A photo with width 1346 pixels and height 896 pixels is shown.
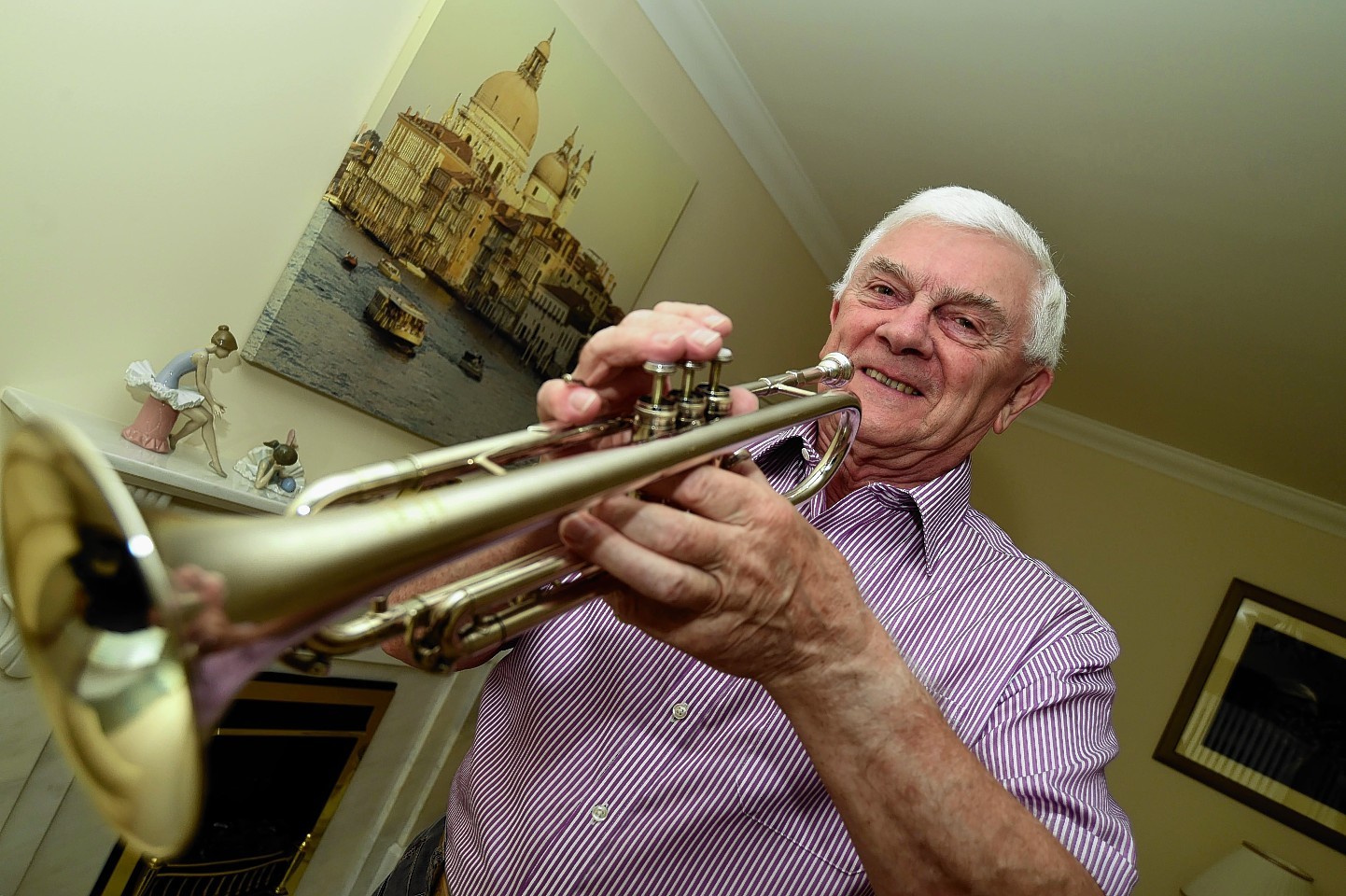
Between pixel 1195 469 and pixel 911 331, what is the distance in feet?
12.4

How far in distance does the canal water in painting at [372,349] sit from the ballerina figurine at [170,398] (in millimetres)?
169

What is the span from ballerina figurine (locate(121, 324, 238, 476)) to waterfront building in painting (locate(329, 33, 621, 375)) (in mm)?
453

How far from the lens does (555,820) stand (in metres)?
0.98

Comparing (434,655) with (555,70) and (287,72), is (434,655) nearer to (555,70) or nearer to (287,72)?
(287,72)

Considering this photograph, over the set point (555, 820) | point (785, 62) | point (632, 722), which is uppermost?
point (785, 62)

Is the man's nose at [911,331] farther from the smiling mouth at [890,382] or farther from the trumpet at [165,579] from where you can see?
the trumpet at [165,579]

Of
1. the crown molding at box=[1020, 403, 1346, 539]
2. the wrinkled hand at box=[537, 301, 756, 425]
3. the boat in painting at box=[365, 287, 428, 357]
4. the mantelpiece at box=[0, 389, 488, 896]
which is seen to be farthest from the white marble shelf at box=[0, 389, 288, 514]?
the crown molding at box=[1020, 403, 1346, 539]

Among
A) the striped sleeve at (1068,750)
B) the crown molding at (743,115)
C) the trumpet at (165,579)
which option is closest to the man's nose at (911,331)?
the striped sleeve at (1068,750)

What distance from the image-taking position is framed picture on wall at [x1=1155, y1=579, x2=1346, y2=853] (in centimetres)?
367

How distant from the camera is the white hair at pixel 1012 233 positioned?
1.52 m

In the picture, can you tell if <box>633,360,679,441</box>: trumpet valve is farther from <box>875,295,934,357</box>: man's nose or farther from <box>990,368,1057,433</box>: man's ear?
<box>990,368,1057,433</box>: man's ear

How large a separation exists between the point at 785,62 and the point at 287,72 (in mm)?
1732

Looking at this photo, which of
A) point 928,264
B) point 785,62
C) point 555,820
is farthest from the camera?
point 785,62

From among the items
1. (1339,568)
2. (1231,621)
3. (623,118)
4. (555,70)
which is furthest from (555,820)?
(1339,568)
